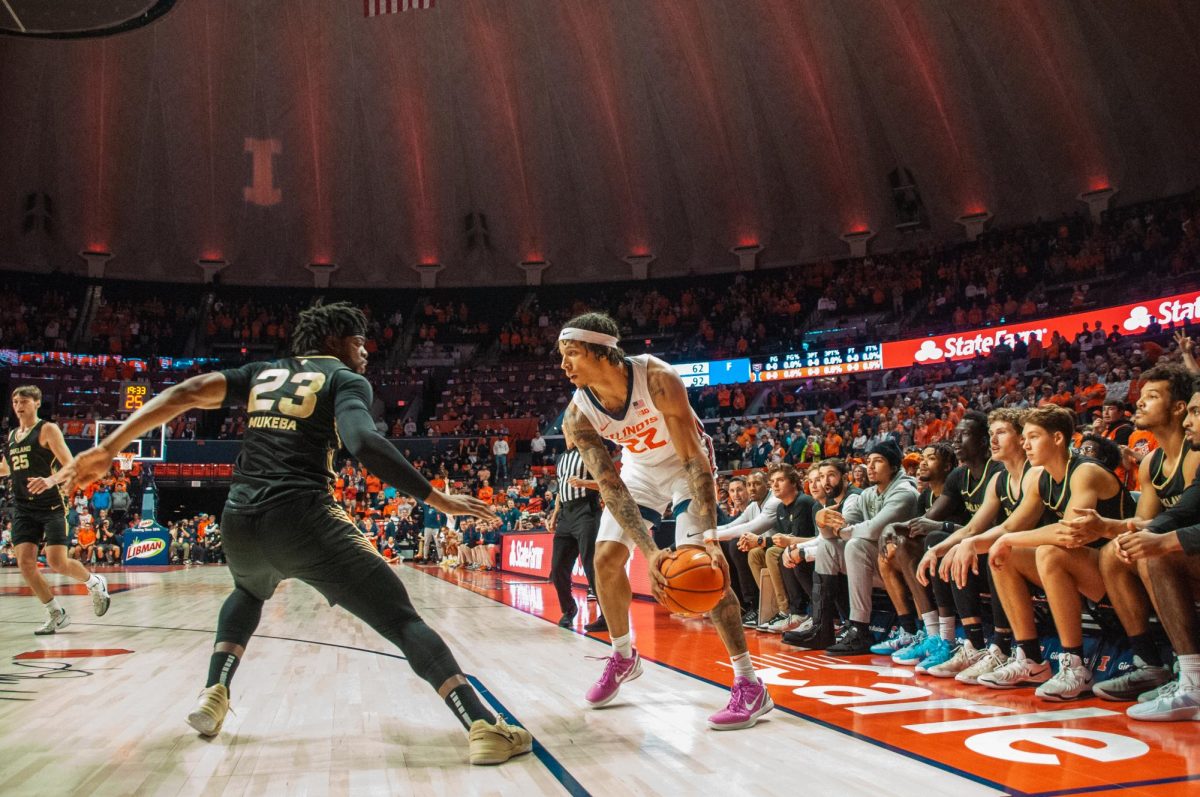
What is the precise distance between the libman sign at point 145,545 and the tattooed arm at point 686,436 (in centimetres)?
2017

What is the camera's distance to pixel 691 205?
30250mm

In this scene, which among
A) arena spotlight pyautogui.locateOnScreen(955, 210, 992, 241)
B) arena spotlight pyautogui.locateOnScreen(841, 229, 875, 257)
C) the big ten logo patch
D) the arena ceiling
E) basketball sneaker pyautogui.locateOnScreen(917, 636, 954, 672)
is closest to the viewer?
basketball sneaker pyautogui.locateOnScreen(917, 636, 954, 672)

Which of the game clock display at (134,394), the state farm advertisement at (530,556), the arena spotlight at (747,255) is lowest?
the state farm advertisement at (530,556)

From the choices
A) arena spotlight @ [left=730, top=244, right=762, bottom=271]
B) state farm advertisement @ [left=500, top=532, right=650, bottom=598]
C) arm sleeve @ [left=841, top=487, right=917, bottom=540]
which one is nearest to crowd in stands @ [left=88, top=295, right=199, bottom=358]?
state farm advertisement @ [left=500, top=532, right=650, bottom=598]

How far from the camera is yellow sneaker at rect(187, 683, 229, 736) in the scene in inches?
149

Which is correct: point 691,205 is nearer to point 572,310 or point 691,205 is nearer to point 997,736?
point 572,310

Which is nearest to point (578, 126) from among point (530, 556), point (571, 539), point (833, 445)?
point (833, 445)

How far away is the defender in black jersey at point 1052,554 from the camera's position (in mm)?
4516

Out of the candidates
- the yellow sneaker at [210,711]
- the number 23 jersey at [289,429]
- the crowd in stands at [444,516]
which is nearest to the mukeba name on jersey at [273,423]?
the number 23 jersey at [289,429]

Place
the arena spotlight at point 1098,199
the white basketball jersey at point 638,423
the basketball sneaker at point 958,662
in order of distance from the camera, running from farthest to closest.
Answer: the arena spotlight at point 1098,199, the basketball sneaker at point 958,662, the white basketball jersey at point 638,423

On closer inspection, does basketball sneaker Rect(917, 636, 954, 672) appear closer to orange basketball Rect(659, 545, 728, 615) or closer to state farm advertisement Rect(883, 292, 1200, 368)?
orange basketball Rect(659, 545, 728, 615)

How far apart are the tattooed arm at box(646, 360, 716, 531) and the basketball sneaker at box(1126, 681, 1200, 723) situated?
6.78ft

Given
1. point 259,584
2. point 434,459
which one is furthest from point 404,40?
point 259,584

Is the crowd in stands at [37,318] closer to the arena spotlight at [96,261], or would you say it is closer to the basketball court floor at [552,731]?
the arena spotlight at [96,261]
